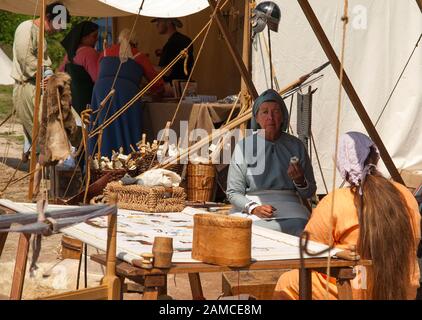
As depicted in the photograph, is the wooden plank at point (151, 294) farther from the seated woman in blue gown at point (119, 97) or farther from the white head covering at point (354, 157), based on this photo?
the seated woman in blue gown at point (119, 97)

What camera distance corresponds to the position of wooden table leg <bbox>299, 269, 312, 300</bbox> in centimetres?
314

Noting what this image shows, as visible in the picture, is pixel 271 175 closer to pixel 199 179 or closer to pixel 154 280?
pixel 154 280

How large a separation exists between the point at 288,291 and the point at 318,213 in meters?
0.32

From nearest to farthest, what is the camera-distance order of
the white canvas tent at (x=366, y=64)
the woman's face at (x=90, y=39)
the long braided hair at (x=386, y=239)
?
the long braided hair at (x=386, y=239)
the white canvas tent at (x=366, y=64)
the woman's face at (x=90, y=39)

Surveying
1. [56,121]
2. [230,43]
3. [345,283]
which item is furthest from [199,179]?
[345,283]

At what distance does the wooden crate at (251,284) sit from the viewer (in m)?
4.00

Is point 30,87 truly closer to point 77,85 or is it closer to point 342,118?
point 77,85

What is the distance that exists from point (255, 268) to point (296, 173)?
64.1 inches

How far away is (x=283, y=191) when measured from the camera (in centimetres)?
470

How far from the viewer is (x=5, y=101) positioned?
15.5 metres

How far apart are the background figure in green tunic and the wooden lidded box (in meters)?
5.06

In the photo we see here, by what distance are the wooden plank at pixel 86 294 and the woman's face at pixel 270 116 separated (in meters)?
2.04

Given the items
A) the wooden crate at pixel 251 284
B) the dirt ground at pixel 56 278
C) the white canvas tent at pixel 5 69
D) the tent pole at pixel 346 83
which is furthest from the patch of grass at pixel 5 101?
the wooden crate at pixel 251 284
